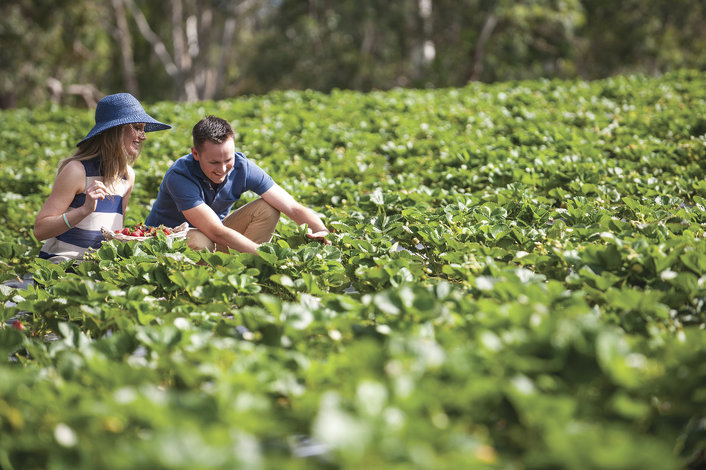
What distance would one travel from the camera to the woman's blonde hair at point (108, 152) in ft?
12.6

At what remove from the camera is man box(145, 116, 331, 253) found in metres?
3.59

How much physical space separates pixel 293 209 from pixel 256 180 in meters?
0.31

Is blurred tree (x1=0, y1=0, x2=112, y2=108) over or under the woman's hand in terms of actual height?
over

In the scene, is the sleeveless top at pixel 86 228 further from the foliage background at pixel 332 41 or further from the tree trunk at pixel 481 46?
Answer: the tree trunk at pixel 481 46

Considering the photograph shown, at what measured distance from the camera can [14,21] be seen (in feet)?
65.0

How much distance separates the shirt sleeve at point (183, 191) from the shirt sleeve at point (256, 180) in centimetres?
36

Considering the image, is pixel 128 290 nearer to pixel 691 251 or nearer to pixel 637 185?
pixel 691 251

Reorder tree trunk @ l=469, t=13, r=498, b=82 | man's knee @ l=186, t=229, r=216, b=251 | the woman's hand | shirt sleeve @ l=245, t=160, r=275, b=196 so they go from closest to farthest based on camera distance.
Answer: the woman's hand < man's knee @ l=186, t=229, r=216, b=251 < shirt sleeve @ l=245, t=160, r=275, b=196 < tree trunk @ l=469, t=13, r=498, b=82

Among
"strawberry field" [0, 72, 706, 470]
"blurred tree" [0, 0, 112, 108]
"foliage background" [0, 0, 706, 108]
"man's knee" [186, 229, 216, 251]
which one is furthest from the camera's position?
"foliage background" [0, 0, 706, 108]

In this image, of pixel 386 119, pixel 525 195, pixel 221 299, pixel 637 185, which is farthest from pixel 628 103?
pixel 221 299

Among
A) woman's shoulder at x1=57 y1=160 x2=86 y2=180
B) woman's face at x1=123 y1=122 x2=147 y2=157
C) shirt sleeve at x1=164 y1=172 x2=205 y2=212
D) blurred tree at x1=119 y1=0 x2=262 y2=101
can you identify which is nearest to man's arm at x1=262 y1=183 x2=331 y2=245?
shirt sleeve at x1=164 y1=172 x2=205 y2=212

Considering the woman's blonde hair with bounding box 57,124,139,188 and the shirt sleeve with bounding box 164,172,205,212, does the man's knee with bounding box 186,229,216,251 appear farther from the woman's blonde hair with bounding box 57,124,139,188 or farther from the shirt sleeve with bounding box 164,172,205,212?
the woman's blonde hair with bounding box 57,124,139,188

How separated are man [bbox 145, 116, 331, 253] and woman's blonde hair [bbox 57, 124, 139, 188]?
312mm

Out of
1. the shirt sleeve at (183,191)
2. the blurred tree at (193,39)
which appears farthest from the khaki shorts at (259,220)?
the blurred tree at (193,39)
